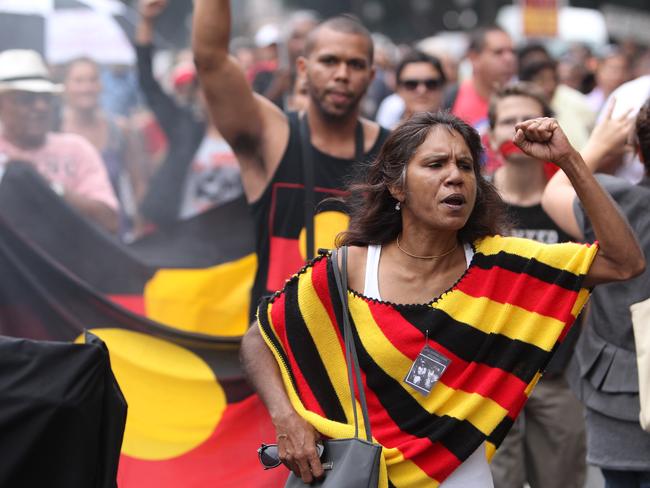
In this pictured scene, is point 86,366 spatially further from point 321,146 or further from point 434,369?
point 321,146

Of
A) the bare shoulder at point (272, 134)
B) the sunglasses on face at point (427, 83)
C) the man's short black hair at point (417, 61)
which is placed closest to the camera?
the bare shoulder at point (272, 134)

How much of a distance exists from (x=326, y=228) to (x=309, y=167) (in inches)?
10.6

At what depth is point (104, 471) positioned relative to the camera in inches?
136

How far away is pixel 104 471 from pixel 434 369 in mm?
942

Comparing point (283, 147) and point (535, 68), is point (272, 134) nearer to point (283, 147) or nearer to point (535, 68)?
point (283, 147)

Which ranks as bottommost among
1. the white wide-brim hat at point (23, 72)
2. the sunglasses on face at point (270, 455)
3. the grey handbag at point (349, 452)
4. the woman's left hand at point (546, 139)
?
the sunglasses on face at point (270, 455)

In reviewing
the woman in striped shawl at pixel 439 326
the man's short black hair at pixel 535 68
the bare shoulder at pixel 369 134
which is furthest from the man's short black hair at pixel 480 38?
the woman in striped shawl at pixel 439 326

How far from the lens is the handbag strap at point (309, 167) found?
4.89m

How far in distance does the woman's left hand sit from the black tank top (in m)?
1.45

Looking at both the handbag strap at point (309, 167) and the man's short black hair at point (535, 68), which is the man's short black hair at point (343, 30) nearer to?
the handbag strap at point (309, 167)

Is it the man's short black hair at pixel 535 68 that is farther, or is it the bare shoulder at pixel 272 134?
the man's short black hair at pixel 535 68

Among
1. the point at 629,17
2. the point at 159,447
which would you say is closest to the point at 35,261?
the point at 159,447

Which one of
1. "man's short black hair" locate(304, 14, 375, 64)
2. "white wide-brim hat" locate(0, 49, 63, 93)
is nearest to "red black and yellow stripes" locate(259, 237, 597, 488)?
"man's short black hair" locate(304, 14, 375, 64)

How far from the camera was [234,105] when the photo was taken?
16.4 feet
